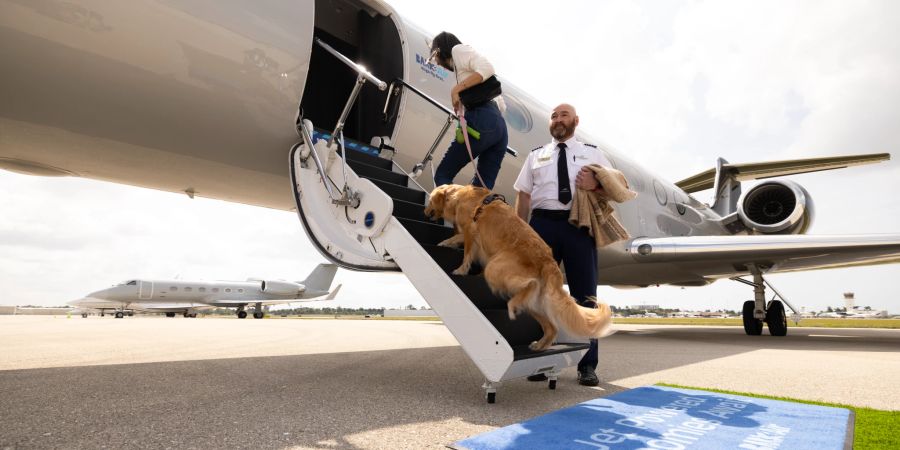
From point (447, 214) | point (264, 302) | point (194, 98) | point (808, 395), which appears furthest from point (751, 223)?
point (264, 302)

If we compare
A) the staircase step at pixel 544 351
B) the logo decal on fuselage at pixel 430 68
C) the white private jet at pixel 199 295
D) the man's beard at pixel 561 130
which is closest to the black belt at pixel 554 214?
the man's beard at pixel 561 130

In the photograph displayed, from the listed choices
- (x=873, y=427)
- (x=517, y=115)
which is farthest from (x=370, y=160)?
(x=873, y=427)

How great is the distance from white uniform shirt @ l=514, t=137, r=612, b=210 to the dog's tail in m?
1.05

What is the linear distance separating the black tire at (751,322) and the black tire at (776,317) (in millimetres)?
298

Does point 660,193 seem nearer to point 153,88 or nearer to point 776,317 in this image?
point 776,317

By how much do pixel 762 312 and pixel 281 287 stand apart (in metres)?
35.7

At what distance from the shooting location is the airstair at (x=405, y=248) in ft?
9.00

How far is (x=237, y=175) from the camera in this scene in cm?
456

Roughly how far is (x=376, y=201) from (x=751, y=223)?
37.3 ft

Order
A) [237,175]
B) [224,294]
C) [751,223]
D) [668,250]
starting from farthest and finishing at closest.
→ [224,294], [751,223], [668,250], [237,175]

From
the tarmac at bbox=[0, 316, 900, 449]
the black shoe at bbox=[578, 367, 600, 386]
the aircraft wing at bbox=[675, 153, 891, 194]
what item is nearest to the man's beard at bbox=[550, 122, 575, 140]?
the black shoe at bbox=[578, 367, 600, 386]

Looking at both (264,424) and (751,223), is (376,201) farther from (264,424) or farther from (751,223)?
(751,223)

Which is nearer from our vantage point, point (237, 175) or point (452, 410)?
point (452, 410)

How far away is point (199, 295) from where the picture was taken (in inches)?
1416
